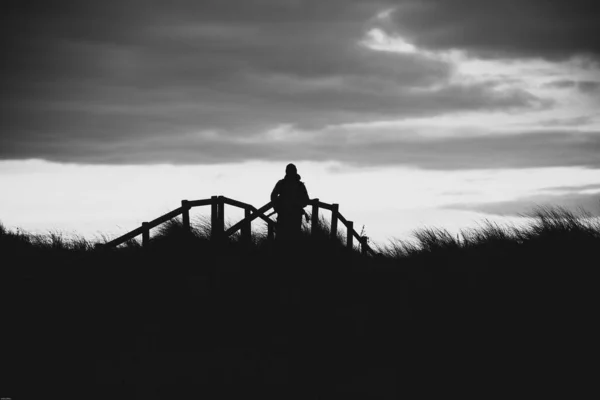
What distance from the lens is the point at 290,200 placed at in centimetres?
1644

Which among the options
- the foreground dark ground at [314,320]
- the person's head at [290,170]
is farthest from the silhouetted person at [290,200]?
the foreground dark ground at [314,320]

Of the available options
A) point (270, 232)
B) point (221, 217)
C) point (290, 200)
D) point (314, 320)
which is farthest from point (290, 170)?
point (314, 320)

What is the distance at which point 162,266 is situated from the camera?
47.6 ft

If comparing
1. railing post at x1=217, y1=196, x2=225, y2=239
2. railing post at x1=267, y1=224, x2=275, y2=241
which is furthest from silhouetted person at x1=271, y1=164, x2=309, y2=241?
railing post at x1=217, y1=196, x2=225, y2=239

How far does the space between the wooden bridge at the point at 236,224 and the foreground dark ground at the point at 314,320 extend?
62 cm

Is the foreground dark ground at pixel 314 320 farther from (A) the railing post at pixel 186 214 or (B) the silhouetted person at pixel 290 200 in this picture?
(B) the silhouetted person at pixel 290 200

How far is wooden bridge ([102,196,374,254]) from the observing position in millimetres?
15641

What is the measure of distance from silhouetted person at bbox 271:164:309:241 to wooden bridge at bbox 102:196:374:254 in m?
0.27

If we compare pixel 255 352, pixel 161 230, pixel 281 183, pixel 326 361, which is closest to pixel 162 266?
pixel 161 230

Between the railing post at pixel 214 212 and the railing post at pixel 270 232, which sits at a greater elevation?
the railing post at pixel 214 212

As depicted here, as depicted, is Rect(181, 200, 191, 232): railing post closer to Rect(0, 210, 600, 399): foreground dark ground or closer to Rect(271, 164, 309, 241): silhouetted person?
Rect(0, 210, 600, 399): foreground dark ground

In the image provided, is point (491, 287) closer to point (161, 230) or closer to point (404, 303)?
point (404, 303)

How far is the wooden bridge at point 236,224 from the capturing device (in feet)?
51.3

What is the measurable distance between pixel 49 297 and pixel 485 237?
8.43 metres
